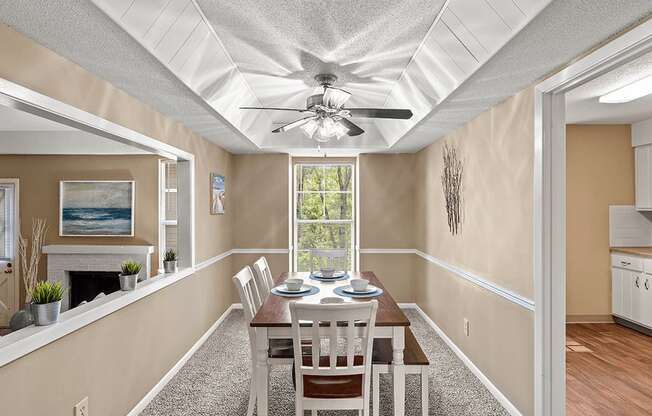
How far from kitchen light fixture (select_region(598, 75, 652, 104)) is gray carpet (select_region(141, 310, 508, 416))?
8.35ft

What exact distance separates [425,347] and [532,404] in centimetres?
152

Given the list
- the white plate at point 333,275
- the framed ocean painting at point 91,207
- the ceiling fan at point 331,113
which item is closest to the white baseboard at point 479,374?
the white plate at point 333,275

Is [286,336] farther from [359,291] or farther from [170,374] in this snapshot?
[170,374]

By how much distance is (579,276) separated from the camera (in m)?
4.56

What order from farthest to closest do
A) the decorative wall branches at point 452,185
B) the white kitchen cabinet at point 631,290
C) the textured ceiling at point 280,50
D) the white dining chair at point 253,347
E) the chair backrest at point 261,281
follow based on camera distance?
the white kitchen cabinet at point 631,290 → the decorative wall branches at point 452,185 → the chair backrest at point 261,281 → the white dining chair at point 253,347 → the textured ceiling at point 280,50

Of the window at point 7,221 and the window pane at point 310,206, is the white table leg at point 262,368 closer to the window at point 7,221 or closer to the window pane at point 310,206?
the window pane at point 310,206

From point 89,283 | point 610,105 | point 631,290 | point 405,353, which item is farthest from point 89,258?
point 631,290

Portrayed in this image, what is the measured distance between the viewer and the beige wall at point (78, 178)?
189 inches

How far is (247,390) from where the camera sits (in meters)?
2.96

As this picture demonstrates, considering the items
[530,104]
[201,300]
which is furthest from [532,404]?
[201,300]

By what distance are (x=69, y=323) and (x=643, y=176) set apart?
5.57 metres

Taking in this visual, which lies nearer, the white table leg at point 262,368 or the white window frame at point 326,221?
the white table leg at point 262,368

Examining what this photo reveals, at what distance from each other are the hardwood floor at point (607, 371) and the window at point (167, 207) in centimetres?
429

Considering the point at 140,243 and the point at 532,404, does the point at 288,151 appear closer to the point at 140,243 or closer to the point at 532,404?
the point at 140,243
